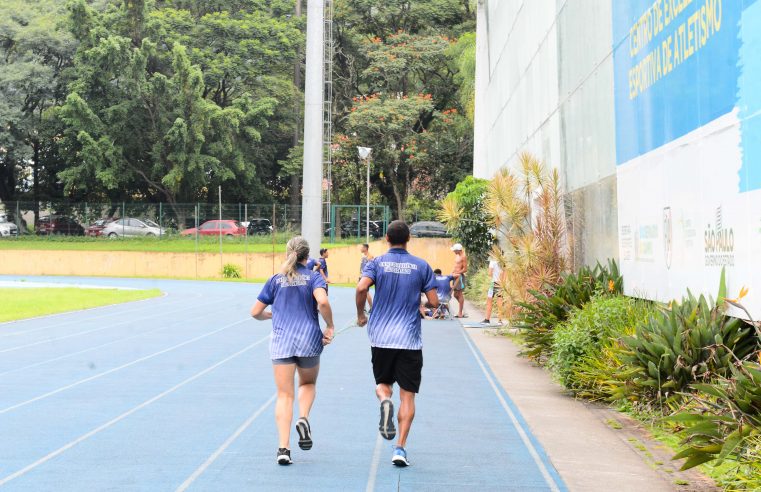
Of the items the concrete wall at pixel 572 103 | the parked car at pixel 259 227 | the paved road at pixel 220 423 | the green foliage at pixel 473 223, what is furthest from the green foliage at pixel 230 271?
the paved road at pixel 220 423

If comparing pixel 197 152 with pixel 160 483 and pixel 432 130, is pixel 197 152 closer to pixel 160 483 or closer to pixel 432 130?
pixel 432 130

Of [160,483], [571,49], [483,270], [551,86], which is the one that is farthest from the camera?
[483,270]

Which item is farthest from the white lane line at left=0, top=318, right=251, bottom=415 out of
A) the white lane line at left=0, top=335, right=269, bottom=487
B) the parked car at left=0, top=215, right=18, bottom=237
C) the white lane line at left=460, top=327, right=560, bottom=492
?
the parked car at left=0, top=215, right=18, bottom=237

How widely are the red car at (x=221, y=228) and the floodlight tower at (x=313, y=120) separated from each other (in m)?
25.9

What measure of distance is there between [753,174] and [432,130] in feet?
161

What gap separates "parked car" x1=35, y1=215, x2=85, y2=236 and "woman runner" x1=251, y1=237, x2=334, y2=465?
4716cm

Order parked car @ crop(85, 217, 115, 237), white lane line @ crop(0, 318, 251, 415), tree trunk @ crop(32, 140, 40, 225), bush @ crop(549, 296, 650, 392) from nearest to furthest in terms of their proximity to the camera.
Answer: white lane line @ crop(0, 318, 251, 415) → bush @ crop(549, 296, 650, 392) → parked car @ crop(85, 217, 115, 237) → tree trunk @ crop(32, 140, 40, 225)

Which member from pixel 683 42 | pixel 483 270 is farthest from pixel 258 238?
pixel 683 42

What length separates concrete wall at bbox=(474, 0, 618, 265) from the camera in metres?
14.8

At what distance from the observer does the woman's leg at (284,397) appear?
824 cm

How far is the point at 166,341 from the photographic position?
18750 millimetres

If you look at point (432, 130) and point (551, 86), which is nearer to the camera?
point (551, 86)

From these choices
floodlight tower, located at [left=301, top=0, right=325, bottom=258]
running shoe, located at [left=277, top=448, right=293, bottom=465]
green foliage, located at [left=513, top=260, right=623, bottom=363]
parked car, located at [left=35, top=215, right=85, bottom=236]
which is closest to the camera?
running shoe, located at [left=277, top=448, right=293, bottom=465]

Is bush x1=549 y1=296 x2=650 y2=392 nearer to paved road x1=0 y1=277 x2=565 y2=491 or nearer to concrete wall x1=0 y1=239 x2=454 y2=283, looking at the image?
paved road x1=0 y1=277 x2=565 y2=491
